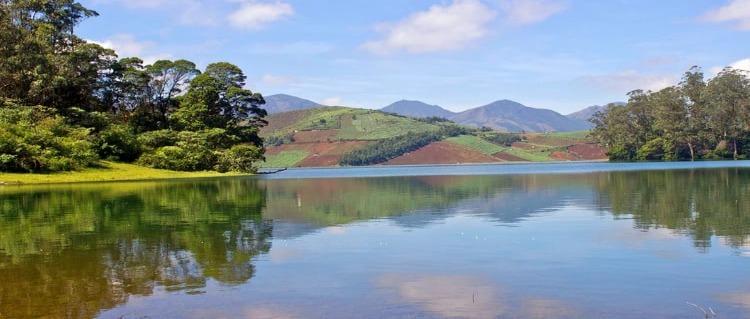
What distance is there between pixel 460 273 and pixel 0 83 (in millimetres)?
89885

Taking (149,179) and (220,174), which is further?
(220,174)

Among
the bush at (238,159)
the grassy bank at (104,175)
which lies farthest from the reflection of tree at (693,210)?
the bush at (238,159)

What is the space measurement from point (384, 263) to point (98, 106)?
97.2 metres

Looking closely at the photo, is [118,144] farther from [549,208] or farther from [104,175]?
[549,208]

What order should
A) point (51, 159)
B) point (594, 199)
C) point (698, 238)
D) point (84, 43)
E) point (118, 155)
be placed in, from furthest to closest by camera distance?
point (84, 43)
point (118, 155)
point (51, 159)
point (594, 199)
point (698, 238)

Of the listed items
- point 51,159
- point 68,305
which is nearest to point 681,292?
point 68,305

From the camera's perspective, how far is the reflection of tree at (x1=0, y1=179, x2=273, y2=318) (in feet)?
41.5

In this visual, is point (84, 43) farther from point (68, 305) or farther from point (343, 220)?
point (68, 305)

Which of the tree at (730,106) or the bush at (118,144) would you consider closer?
the bush at (118,144)

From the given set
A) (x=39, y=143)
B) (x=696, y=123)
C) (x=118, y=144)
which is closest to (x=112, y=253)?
(x=39, y=143)

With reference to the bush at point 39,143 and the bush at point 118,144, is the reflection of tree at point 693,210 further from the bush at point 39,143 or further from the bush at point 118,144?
the bush at point 118,144

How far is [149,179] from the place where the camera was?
82812 mm

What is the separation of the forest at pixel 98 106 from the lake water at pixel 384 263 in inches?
2044

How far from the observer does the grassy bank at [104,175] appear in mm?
69812
